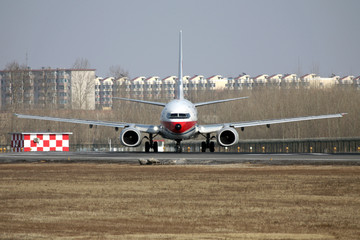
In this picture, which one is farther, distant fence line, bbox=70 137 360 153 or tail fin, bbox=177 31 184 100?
distant fence line, bbox=70 137 360 153

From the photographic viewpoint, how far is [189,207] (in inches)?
654

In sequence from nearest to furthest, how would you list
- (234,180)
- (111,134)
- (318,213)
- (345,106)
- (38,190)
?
(318,213)
(38,190)
(234,180)
(345,106)
(111,134)

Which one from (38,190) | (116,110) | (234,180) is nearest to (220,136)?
(234,180)

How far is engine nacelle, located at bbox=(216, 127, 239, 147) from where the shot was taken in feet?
166

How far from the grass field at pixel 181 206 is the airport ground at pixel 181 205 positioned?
0.06 feet

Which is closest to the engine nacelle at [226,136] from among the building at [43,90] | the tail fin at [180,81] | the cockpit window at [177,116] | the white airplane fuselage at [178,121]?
the white airplane fuselage at [178,121]

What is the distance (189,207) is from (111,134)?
100 m

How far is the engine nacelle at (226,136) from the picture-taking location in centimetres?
5062

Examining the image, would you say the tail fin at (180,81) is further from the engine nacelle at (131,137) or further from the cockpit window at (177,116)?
the engine nacelle at (131,137)

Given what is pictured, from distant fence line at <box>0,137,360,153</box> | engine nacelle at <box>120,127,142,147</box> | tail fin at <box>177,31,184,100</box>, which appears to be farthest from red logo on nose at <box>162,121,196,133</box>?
distant fence line at <box>0,137,360,153</box>

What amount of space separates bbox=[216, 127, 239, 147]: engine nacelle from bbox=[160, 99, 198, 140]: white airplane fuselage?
2169mm

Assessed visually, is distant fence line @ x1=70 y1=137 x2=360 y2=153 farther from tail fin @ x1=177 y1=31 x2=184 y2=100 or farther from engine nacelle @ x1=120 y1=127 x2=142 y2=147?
engine nacelle @ x1=120 y1=127 x2=142 y2=147

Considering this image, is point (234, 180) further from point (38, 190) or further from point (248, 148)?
point (248, 148)

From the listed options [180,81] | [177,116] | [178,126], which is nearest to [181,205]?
[178,126]
